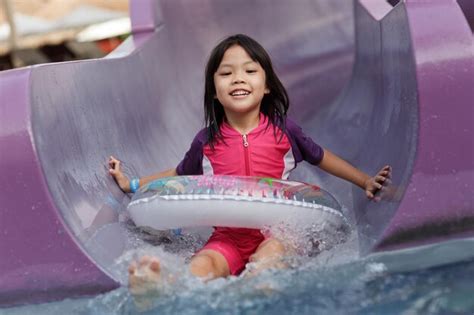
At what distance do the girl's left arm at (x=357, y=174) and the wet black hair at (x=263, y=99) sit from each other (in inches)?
6.9

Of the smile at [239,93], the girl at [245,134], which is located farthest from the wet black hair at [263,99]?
the smile at [239,93]

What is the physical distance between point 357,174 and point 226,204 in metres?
0.55

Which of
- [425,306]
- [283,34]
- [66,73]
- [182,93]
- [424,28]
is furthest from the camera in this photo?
[283,34]

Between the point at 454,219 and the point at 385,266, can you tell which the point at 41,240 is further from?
the point at 454,219

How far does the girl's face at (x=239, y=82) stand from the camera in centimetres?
238

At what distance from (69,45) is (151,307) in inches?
294

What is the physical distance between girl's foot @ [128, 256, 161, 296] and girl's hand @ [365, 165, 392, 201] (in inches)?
28.9

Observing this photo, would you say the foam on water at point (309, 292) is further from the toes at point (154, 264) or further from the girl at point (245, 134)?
the girl at point (245, 134)

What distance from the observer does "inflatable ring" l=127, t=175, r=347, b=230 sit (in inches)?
78.1

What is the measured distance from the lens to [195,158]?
8.06 ft

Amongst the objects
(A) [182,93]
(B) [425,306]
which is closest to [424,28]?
(B) [425,306]

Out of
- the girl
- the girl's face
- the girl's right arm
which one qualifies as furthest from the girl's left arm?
the girl's right arm

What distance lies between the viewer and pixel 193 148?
2.46 m

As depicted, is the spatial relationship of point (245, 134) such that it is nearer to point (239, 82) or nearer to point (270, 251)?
point (239, 82)
